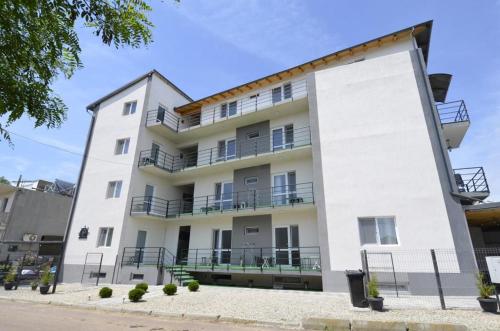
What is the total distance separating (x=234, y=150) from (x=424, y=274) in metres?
12.7

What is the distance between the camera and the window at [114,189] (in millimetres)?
17656

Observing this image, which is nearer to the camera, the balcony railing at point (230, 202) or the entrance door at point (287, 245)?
the entrance door at point (287, 245)

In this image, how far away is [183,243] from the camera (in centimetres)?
1884

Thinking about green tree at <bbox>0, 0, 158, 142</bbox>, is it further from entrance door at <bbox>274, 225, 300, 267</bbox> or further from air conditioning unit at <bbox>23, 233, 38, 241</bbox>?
air conditioning unit at <bbox>23, 233, 38, 241</bbox>

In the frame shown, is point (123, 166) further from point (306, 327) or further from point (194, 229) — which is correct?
point (306, 327)

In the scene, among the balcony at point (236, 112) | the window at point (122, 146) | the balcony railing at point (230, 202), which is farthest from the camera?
the window at point (122, 146)

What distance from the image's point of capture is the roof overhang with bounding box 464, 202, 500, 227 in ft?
36.4

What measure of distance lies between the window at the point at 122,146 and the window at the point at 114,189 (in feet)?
7.32

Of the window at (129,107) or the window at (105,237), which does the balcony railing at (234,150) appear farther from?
the window at (105,237)

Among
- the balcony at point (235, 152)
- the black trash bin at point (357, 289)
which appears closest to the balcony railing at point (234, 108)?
the balcony at point (235, 152)

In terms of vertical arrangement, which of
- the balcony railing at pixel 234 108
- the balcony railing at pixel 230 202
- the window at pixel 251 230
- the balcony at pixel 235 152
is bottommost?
the window at pixel 251 230

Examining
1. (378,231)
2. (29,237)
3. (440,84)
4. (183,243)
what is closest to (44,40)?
(378,231)

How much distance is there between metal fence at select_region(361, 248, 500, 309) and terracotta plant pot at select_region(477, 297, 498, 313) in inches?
87.1

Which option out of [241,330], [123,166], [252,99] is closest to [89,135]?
[123,166]
